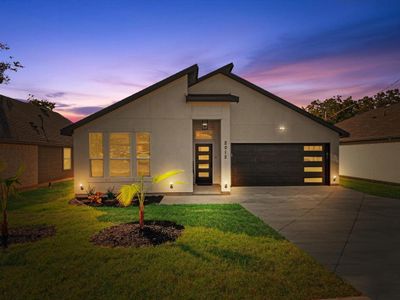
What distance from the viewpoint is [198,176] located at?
A: 16219 millimetres

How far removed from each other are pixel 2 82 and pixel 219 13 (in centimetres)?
1473

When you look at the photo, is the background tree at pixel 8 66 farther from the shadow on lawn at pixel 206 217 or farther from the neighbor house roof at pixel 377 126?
the neighbor house roof at pixel 377 126

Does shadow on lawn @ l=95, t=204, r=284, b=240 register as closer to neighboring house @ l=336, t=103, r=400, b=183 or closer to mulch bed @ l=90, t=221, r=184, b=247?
mulch bed @ l=90, t=221, r=184, b=247

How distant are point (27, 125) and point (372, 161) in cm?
2207

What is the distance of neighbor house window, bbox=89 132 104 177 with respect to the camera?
42.6 ft

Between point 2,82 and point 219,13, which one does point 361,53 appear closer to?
point 219,13

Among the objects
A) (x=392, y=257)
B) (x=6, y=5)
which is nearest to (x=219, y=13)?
Result: (x=6, y=5)

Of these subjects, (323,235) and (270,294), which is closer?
(270,294)

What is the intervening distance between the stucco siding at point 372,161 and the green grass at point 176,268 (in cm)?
1342

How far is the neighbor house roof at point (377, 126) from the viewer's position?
1732 centimetres

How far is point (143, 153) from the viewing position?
1298 cm

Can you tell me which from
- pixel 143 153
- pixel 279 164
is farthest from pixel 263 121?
pixel 143 153

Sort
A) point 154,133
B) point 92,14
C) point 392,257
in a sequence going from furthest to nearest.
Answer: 1. point 92,14
2. point 154,133
3. point 392,257

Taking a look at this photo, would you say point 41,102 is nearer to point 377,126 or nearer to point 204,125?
point 204,125
